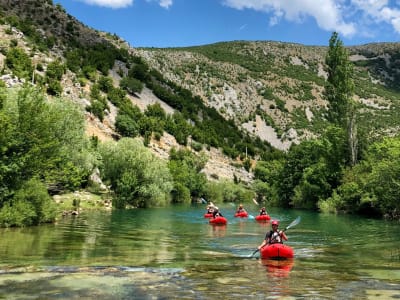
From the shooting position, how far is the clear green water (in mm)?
12234

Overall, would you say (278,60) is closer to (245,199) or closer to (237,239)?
(245,199)

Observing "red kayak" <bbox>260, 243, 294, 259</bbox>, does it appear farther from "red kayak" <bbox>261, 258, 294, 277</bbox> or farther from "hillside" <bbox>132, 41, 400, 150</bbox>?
"hillside" <bbox>132, 41, 400, 150</bbox>

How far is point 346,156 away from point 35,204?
42.9 m

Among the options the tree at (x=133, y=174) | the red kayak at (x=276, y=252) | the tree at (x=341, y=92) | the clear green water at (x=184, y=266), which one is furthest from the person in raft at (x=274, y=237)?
the tree at (x=341, y=92)

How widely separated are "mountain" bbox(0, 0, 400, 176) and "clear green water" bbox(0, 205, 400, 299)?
182 feet

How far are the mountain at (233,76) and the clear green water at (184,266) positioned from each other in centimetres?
5560

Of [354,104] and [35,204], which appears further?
[354,104]

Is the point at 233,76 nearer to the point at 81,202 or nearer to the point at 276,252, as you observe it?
Answer: the point at 81,202

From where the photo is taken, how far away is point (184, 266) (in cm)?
1659

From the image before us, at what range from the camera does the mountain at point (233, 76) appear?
93.5 m

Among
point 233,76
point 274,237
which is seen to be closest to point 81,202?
point 274,237

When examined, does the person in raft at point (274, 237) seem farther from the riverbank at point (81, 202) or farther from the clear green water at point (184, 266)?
the riverbank at point (81, 202)

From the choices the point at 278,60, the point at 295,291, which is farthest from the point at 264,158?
the point at 295,291

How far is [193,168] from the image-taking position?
90.3 metres
